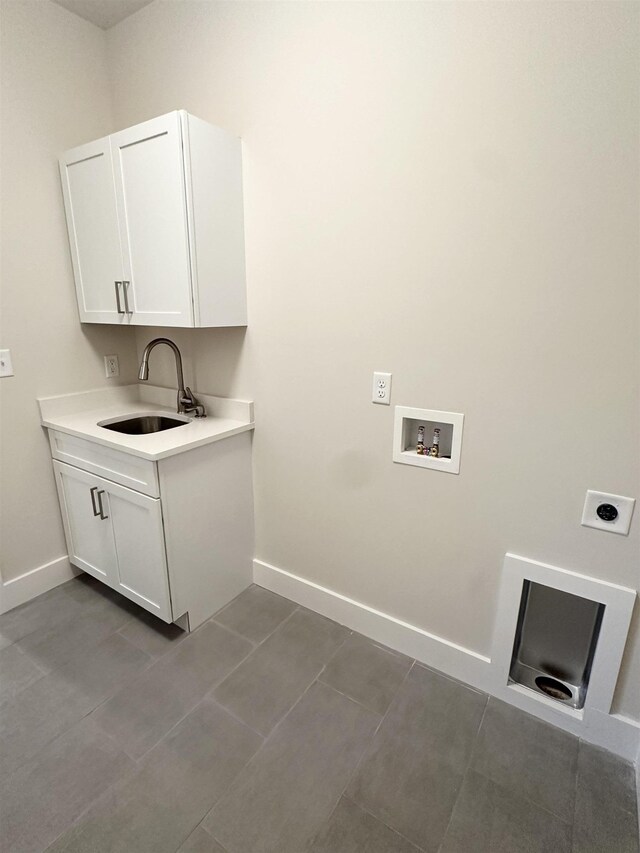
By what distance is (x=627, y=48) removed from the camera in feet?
3.33

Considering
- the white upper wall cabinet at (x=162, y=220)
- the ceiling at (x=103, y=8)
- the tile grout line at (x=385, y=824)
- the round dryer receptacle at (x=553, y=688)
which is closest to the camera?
the tile grout line at (x=385, y=824)

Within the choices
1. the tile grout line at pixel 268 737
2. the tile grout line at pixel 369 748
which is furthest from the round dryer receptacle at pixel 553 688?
the tile grout line at pixel 268 737

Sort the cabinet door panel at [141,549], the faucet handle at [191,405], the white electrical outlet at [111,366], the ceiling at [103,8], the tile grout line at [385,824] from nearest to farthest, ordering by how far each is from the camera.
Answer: the tile grout line at [385,824]
the cabinet door panel at [141,549]
the ceiling at [103,8]
the faucet handle at [191,405]
the white electrical outlet at [111,366]

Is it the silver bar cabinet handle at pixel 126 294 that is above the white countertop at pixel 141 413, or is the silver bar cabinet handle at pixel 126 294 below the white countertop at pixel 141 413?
above

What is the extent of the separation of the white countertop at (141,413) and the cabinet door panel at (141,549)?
0.68 ft

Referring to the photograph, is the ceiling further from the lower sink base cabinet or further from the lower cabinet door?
the lower cabinet door

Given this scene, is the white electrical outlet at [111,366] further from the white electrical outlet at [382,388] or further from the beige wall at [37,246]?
the white electrical outlet at [382,388]

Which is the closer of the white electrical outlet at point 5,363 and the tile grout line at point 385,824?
the tile grout line at point 385,824

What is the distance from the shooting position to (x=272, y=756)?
1346mm

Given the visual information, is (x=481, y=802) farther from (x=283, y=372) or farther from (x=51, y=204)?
(x=51, y=204)

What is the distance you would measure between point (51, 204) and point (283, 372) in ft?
4.35

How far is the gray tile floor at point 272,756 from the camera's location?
1142 mm

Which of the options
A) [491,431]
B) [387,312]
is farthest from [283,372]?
[491,431]

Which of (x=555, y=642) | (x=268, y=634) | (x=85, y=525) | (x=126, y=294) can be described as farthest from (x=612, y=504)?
(x=85, y=525)
